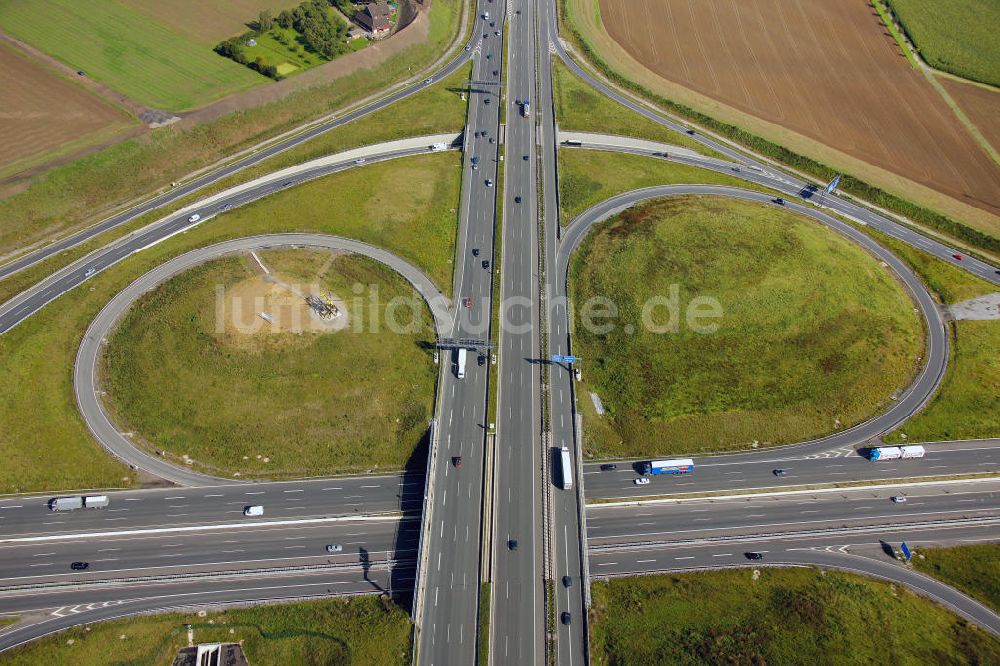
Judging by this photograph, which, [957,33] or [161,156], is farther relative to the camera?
[957,33]

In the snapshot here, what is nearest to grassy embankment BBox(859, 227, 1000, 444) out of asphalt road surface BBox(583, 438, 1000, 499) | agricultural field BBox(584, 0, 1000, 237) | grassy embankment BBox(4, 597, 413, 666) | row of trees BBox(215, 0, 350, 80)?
asphalt road surface BBox(583, 438, 1000, 499)

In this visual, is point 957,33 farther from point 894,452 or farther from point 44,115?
point 44,115

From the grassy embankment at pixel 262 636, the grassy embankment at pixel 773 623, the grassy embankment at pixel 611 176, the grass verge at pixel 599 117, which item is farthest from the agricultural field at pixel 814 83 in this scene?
the grassy embankment at pixel 262 636

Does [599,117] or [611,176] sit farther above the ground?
[599,117]

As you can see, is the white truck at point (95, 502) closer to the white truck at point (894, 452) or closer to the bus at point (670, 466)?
the bus at point (670, 466)

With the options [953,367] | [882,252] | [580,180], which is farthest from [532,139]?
[953,367]

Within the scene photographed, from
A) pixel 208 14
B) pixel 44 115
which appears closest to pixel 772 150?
pixel 208 14

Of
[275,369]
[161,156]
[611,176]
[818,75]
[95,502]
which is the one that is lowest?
[95,502]
